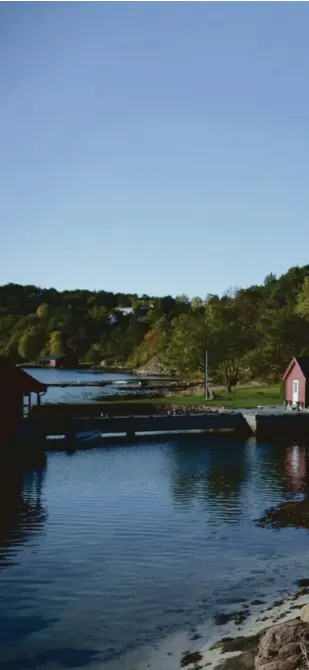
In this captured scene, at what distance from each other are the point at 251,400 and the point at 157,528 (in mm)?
53872

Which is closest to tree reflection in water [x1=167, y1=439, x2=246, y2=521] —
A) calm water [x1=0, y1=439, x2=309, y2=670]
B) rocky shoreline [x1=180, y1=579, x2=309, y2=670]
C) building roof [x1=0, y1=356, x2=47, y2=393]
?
calm water [x1=0, y1=439, x2=309, y2=670]

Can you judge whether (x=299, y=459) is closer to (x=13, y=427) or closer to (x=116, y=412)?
(x=13, y=427)

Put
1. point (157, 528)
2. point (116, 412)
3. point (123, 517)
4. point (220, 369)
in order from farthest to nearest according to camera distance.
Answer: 1. point (220, 369)
2. point (116, 412)
3. point (123, 517)
4. point (157, 528)

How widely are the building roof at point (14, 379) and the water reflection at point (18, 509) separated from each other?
302 inches

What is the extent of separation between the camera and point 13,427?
57.6 meters

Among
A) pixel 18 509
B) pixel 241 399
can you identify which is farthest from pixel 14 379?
pixel 241 399

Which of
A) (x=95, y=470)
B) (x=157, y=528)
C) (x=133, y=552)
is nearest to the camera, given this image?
(x=133, y=552)

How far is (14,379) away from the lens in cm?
5828

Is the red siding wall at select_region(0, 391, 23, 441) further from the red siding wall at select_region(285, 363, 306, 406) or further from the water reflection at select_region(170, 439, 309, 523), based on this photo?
the red siding wall at select_region(285, 363, 306, 406)

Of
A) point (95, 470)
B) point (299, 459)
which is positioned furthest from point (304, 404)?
point (95, 470)

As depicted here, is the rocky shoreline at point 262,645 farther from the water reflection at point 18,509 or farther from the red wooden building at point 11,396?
the red wooden building at point 11,396

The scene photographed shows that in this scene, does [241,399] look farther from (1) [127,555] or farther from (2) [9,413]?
(1) [127,555]

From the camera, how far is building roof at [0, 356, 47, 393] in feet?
188

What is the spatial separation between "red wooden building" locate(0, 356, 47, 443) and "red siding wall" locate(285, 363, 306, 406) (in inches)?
1166
